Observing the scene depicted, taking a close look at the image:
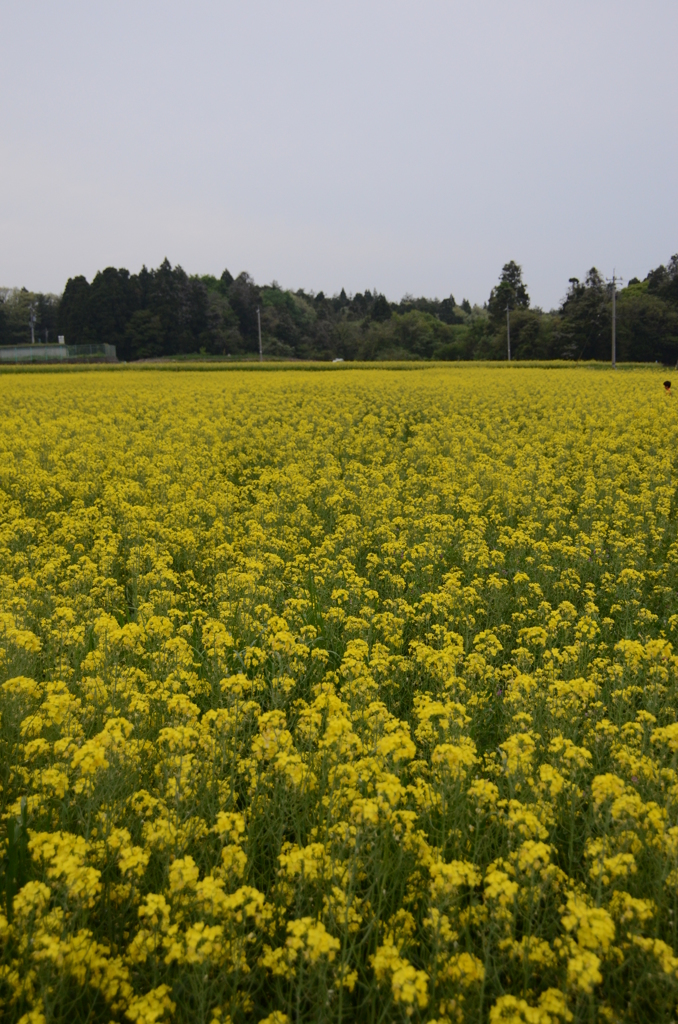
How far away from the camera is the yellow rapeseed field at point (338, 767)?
2.45 meters

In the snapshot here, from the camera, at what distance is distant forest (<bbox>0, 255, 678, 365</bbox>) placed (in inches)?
2729

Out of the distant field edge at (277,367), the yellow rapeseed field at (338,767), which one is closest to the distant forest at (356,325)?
the distant field edge at (277,367)

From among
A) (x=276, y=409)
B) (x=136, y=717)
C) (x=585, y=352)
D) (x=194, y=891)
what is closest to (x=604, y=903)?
(x=194, y=891)

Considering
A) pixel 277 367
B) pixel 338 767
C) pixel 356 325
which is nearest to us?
pixel 338 767

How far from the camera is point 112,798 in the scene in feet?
10.6

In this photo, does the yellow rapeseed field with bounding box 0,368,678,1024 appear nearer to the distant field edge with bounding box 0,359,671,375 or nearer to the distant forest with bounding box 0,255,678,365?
the distant field edge with bounding box 0,359,671,375

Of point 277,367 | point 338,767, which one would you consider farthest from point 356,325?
point 338,767

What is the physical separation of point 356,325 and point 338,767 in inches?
3861

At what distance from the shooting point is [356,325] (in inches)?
3814

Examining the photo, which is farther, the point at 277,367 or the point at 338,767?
the point at 277,367

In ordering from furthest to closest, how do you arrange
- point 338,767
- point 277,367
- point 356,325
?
point 356,325, point 277,367, point 338,767

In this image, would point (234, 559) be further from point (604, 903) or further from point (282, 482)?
point (604, 903)

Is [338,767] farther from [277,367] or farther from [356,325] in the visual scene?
[356,325]

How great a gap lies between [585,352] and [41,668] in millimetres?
73521
